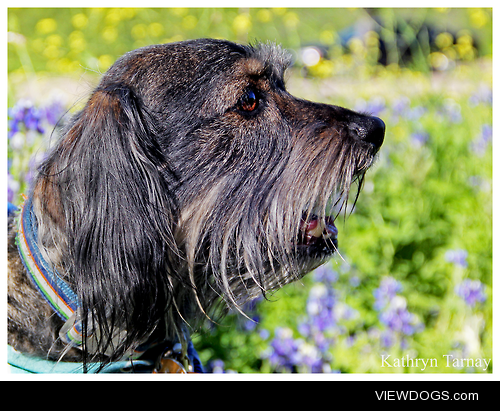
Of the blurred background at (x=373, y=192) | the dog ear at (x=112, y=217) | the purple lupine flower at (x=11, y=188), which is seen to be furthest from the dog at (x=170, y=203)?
the purple lupine flower at (x=11, y=188)

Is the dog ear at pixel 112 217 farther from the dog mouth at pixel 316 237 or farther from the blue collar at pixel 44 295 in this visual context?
the dog mouth at pixel 316 237

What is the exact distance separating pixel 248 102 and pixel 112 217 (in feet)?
2.45

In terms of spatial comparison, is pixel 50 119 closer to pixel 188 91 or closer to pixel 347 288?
pixel 188 91

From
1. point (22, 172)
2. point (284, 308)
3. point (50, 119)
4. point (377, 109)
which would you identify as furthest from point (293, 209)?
point (377, 109)

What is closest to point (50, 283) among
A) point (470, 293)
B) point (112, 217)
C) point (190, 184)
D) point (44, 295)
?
point (44, 295)

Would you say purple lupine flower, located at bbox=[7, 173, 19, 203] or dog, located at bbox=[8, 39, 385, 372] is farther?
purple lupine flower, located at bbox=[7, 173, 19, 203]

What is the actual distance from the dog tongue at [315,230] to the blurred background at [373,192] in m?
0.44

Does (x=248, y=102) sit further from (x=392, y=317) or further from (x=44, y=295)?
(x=392, y=317)

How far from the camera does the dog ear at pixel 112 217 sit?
175 centimetres

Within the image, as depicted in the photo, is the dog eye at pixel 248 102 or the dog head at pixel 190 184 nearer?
the dog head at pixel 190 184

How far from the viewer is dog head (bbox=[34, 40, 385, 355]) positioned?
1.77 m

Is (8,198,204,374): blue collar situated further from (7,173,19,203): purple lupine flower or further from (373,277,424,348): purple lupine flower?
(373,277,424,348): purple lupine flower

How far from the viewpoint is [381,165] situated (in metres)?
4.23

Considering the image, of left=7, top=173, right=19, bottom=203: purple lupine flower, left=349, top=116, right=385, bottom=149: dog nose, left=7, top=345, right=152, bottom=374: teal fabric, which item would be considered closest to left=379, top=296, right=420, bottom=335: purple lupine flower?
left=349, top=116, right=385, bottom=149: dog nose
